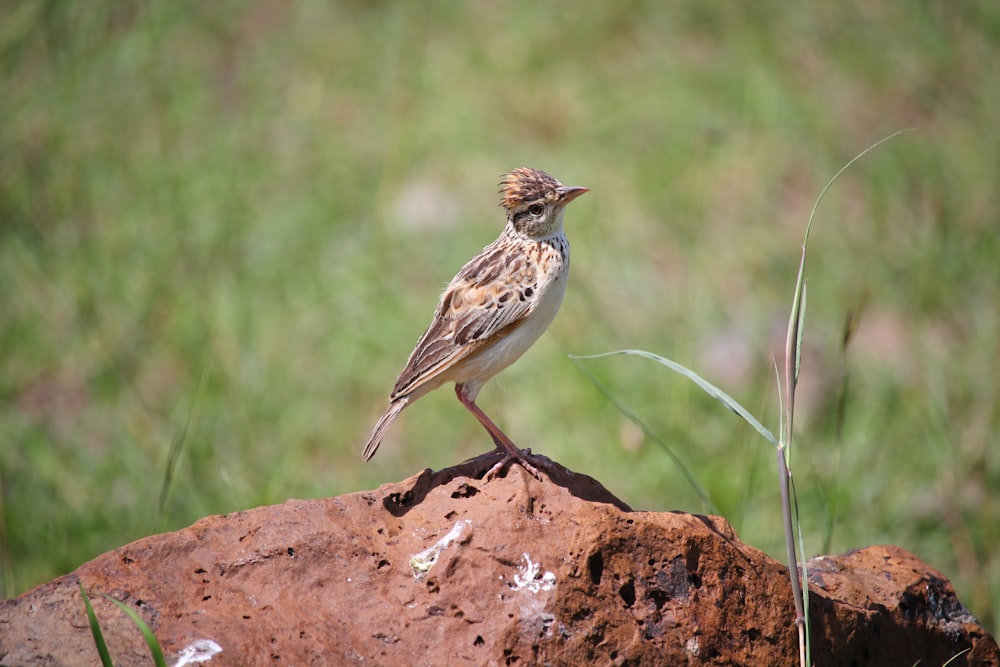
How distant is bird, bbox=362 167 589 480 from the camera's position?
5516mm

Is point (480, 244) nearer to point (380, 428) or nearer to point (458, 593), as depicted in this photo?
point (380, 428)

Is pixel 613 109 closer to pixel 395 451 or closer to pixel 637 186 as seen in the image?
pixel 637 186

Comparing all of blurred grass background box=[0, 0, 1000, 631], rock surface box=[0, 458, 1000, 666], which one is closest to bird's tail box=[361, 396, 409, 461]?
rock surface box=[0, 458, 1000, 666]

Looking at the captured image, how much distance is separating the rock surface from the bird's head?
167 cm

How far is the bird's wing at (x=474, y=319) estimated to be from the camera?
5.51 metres

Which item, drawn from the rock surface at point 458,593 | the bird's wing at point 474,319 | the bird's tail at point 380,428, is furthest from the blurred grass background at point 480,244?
the rock surface at point 458,593

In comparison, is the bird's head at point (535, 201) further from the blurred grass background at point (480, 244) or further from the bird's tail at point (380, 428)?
the blurred grass background at point (480, 244)

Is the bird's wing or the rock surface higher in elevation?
the bird's wing

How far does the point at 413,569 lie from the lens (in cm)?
445

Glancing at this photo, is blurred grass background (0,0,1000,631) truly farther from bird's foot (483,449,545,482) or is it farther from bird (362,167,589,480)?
bird's foot (483,449,545,482)

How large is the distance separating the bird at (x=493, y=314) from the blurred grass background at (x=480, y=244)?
2.52 meters

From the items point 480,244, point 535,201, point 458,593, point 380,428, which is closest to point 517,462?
point 380,428

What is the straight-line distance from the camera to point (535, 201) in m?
5.89

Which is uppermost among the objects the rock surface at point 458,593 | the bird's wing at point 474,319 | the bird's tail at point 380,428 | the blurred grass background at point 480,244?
the blurred grass background at point 480,244
